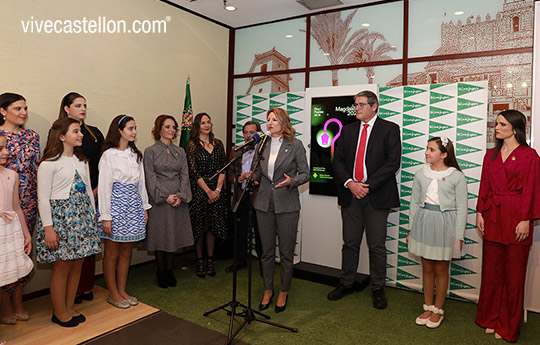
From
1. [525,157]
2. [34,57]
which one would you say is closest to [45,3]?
[34,57]

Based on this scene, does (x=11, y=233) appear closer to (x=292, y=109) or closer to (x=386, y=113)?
(x=292, y=109)

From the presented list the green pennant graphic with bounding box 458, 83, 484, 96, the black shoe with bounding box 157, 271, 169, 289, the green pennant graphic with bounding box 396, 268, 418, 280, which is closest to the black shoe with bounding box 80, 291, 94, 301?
the black shoe with bounding box 157, 271, 169, 289

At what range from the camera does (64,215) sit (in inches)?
113

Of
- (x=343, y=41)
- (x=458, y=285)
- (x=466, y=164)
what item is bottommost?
(x=458, y=285)

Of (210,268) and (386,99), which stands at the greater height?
(386,99)

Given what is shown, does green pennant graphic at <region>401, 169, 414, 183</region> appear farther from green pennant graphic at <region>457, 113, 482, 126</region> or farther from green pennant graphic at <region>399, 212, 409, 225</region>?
green pennant graphic at <region>457, 113, 482, 126</region>

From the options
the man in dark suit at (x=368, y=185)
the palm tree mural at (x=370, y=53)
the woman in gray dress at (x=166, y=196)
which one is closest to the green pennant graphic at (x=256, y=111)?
the palm tree mural at (x=370, y=53)

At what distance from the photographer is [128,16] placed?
4.21 metres

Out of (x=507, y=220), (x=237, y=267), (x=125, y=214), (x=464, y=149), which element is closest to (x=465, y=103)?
(x=464, y=149)

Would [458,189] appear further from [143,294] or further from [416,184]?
[143,294]

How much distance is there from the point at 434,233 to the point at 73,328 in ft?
9.59

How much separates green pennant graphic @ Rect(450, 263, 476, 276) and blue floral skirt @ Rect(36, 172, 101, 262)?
10.8 ft

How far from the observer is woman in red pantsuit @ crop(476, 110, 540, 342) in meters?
2.84

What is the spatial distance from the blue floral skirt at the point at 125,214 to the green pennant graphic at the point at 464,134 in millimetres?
3056
